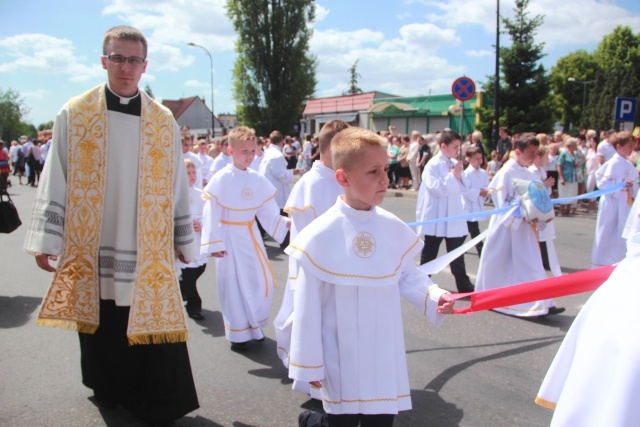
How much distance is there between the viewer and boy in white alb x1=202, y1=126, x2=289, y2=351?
5.34m

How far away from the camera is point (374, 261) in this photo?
9.72 feet

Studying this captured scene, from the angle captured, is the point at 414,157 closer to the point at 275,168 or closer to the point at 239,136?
the point at 275,168

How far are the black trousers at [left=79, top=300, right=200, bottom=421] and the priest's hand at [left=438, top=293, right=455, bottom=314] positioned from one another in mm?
1684

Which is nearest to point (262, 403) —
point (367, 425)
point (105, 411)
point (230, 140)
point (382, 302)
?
point (105, 411)

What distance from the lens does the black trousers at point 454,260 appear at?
291 inches

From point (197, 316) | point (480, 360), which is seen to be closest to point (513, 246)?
point (480, 360)

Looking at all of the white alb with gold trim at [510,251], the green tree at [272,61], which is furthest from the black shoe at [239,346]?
the green tree at [272,61]

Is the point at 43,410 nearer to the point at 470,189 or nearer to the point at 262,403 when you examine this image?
the point at 262,403

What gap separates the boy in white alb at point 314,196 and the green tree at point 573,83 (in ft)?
226

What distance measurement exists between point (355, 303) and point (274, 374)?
2.05 m

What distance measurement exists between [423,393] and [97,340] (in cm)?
232

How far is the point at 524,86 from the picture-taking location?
98.8 feet

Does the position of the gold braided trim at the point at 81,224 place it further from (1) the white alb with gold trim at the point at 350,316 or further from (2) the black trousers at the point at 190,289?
(2) the black trousers at the point at 190,289

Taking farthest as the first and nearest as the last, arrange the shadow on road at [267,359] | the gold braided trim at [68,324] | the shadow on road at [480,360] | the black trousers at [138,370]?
the shadow on road at [267,359]
the shadow on road at [480,360]
the black trousers at [138,370]
the gold braided trim at [68,324]
